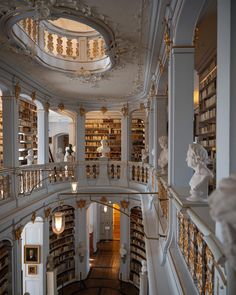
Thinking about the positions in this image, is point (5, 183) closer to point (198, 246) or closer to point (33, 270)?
point (33, 270)

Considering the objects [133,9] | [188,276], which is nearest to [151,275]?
[188,276]

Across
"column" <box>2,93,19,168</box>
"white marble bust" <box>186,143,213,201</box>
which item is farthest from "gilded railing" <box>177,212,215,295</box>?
"column" <box>2,93,19,168</box>

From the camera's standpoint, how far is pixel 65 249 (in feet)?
31.3

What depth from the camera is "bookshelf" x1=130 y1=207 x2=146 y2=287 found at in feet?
30.1

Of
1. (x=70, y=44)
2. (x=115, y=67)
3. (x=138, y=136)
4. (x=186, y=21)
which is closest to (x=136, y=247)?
(x=138, y=136)

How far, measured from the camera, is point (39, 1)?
356 centimetres

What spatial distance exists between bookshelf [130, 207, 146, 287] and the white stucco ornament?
337 inches

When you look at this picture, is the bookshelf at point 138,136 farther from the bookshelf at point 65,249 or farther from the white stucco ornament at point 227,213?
the white stucco ornament at point 227,213

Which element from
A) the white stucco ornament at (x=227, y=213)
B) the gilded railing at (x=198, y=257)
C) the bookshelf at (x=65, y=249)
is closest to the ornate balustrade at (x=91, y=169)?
the bookshelf at (x=65, y=249)

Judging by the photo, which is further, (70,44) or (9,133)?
(70,44)

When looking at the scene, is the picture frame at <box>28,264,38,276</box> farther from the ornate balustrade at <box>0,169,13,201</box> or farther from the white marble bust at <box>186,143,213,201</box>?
the white marble bust at <box>186,143,213,201</box>

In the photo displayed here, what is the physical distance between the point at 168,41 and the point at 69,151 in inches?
267

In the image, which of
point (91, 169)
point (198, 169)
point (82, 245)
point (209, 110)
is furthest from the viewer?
point (91, 169)

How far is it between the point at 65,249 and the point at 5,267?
3.63m
